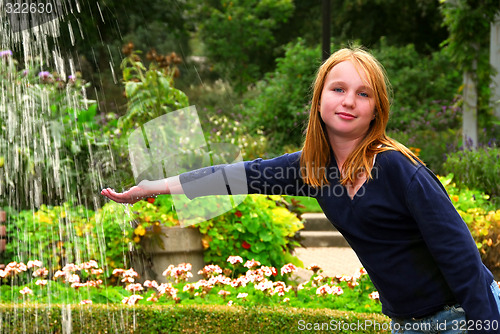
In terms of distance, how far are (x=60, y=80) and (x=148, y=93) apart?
4.53 feet

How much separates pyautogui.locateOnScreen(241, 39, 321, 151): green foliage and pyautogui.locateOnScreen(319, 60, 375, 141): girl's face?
1015cm

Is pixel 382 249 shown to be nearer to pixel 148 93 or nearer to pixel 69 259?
pixel 69 259

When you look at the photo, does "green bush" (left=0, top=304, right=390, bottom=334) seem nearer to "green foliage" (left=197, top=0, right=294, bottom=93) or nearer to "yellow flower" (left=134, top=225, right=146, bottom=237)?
"yellow flower" (left=134, top=225, right=146, bottom=237)

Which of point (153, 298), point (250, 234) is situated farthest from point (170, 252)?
point (153, 298)

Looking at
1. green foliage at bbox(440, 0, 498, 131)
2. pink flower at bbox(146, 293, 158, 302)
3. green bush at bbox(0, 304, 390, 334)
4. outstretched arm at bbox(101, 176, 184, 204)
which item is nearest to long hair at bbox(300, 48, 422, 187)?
outstretched arm at bbox(101, 176, 184, 204)

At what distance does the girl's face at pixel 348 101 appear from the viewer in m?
1.63

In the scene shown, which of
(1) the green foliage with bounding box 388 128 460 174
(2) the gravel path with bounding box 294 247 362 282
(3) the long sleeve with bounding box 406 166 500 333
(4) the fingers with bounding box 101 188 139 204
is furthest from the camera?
(1) the green foliage with bounding box 388 128 460 174

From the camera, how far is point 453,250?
4.81ft

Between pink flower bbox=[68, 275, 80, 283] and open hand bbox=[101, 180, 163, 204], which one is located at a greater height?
open hand bbox=[101, 180, 163, 204]

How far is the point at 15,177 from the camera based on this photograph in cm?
524

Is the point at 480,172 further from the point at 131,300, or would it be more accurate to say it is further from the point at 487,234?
the point at 131,300

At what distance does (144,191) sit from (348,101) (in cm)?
66

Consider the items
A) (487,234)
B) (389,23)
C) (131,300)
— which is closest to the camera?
(131,300)

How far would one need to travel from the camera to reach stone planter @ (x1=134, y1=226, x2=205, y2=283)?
14.8 feet
